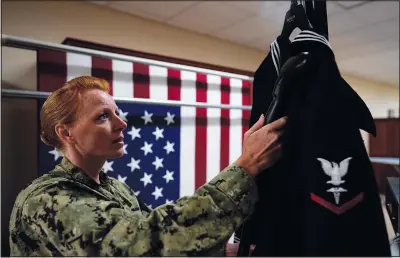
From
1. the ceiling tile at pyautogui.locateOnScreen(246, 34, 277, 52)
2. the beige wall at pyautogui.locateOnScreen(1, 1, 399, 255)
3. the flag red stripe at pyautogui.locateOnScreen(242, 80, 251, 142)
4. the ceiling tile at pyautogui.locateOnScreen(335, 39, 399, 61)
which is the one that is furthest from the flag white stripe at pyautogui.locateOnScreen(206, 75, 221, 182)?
the ceiling tile at pyautogui.locateOnScreen(335, 39, 399, 61)

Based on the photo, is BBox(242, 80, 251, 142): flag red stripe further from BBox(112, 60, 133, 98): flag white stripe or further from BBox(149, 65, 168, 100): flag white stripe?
BBox(112, 60, 133, 98): flag white stripe

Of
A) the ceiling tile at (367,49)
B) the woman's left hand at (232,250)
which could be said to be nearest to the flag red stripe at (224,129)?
the woman's left hand at (232,250)

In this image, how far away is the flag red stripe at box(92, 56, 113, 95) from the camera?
5.93 ft

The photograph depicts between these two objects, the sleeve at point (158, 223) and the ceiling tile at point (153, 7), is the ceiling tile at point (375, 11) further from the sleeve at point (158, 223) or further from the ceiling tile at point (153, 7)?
the sleeve at point (158, 223)

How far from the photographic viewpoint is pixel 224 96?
2.18 m

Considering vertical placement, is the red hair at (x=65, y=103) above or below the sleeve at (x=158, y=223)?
above

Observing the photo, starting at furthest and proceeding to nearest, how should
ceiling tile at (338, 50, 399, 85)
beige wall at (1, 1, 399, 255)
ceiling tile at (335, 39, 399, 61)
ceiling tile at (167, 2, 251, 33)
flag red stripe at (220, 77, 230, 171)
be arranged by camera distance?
ceiling tile at (338, 50, 399, 85) → ceiling tile at (335, 39, 399, 61) → ceiling tile at (167, 2, 251, 33) → flag red stripe at (220, 77, 230, 171) → beige wall at (1, 1, 399, 255)

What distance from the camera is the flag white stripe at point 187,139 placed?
200 cm

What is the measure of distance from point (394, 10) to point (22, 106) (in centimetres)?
362

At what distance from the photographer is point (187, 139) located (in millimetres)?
2064

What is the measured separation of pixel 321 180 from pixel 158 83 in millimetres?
1616

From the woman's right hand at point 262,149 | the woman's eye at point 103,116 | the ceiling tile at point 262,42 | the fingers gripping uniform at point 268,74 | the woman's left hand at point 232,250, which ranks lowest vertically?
the woman's left hand at point 232,250

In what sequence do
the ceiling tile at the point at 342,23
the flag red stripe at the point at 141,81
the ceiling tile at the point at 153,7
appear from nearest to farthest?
the flag red stripe at the point at 141,81 → the ceiling tile at the point at 153,7 → the ceiling tile at the point at 342,23

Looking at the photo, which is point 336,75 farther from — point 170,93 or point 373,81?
point 373,81
